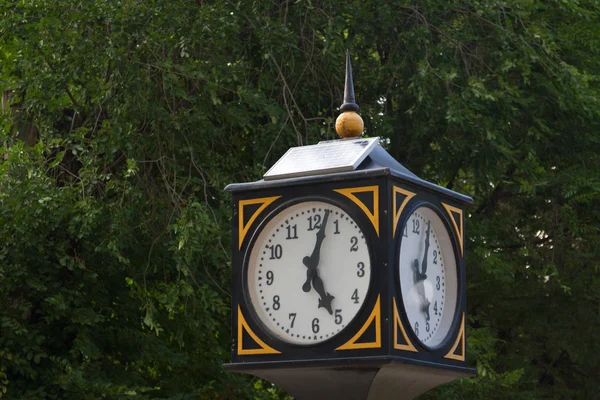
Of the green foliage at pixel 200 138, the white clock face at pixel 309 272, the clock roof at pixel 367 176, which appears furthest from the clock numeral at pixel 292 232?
the green foliage at pixel 200 138

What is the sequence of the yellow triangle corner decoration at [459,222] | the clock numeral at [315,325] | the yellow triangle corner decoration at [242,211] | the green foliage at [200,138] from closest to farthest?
the clock numeral at [315,325] → the yellow triangle corner decoration at [242,211] → the yellow triangle corner decoration at [459,222] → the green foliage at [200,138]

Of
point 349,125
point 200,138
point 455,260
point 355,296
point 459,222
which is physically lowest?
point 355,296

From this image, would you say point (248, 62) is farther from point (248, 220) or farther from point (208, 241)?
point (248, 220)

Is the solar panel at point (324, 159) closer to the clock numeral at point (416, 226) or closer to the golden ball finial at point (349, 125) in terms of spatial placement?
the golden ball finial at point (349, 125)

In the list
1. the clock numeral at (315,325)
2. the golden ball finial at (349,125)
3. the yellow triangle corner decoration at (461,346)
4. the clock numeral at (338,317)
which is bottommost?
the yellow triangle corner decoration at (461,346)

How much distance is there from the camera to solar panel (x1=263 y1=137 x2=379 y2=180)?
2871 mm

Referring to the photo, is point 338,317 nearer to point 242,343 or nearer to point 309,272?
point 309,272

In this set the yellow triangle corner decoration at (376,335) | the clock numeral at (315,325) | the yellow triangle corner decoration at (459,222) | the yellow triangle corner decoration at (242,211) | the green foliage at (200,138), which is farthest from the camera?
the green foliage at (200,138)

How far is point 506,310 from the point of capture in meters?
10.9

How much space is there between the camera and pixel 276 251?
2914 millimetres

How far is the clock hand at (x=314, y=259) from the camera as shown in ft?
9.37

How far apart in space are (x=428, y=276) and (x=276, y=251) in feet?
1.26

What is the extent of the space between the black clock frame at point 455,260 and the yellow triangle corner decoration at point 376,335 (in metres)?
0.06

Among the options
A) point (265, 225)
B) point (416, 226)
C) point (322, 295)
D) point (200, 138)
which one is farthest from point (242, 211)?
point (200, 138)
